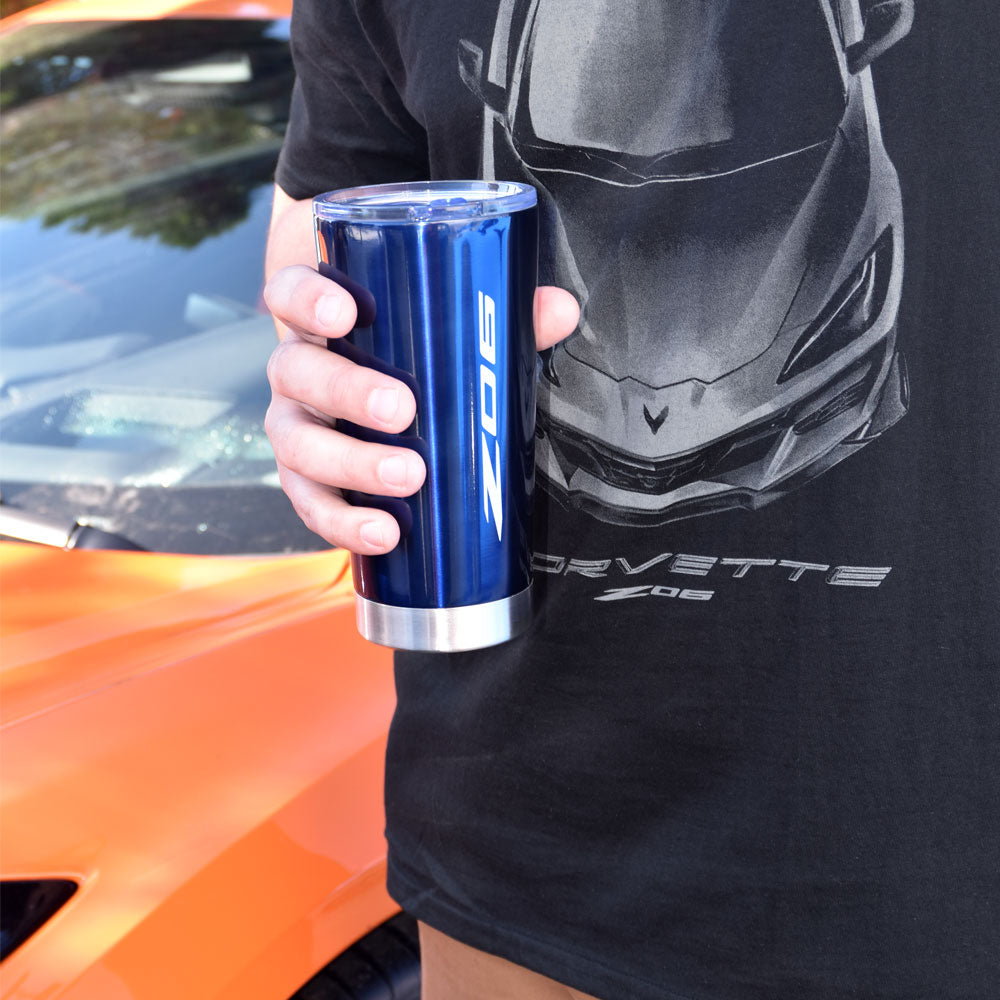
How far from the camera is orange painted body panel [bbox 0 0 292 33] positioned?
2.22m

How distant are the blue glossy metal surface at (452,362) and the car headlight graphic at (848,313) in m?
0.18

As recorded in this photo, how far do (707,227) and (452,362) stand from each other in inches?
7.3

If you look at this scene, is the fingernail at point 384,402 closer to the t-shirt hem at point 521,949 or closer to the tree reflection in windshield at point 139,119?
the t-shirt hem at point 521,949

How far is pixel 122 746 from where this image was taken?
120 centimetres

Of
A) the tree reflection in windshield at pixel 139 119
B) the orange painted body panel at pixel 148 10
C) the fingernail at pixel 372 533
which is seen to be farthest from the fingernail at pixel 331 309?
the orange painted body panel at pixel 148 10

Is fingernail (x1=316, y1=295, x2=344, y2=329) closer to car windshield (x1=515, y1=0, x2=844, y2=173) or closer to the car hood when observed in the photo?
car windshield (x1=515, y1=0, x2=844, y2=173)

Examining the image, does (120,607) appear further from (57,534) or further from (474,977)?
(474,977)

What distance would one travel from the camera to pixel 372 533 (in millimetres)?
734

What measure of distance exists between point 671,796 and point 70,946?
0.63 m

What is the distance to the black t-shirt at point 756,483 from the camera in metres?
0.69

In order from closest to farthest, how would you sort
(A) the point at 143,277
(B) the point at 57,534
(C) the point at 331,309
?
(C) the point at 331,309 < (B) the point at 57,534 < (A) the point at 143,277

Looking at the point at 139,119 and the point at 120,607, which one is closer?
the point at 120,607

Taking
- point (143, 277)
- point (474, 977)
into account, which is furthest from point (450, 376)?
point (143, 277)

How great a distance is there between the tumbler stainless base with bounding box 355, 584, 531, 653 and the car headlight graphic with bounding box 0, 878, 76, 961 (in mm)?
533
